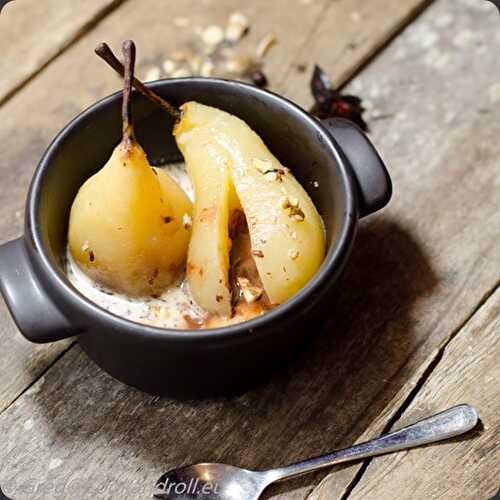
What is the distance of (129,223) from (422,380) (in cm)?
32

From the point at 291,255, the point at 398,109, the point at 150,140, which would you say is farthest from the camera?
the point at 398,109

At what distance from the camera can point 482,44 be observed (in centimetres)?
118

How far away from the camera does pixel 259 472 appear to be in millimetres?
864

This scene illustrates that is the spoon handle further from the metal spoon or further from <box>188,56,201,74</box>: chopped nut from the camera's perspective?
<box>188,56,201,74</box>: chopped nut

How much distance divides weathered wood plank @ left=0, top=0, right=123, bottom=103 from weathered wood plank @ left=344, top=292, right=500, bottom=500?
607 millimetres

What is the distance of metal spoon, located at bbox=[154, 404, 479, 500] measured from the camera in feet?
2.80

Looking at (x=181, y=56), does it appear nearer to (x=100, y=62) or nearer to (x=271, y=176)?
(x=100, y=62)

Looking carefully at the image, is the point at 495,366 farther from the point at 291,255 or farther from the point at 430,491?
the point at 291,255

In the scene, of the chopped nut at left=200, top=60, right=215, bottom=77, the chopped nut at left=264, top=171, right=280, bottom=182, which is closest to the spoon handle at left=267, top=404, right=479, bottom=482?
the chopped nut at left=264, top=171, right=280, bottom=182

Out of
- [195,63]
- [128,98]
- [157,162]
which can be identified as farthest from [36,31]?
[128,98]

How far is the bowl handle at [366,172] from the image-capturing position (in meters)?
0.90

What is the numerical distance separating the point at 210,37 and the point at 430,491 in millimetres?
628

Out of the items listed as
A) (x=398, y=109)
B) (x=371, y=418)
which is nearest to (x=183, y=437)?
(x=371, y=418)

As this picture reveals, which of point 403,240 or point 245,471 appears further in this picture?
point 403,240
